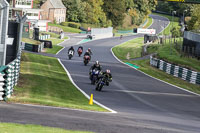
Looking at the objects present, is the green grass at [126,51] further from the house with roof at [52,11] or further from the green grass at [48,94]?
the house with roof at [52,11]

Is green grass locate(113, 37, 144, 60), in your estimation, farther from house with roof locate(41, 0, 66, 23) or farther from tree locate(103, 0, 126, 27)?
tree locate(103, 0, 126, 27)

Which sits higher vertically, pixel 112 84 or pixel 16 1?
pixel 16 1

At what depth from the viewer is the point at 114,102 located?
23469mm

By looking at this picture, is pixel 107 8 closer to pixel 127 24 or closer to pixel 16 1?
pixel 127 24

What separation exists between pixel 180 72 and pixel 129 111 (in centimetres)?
2385

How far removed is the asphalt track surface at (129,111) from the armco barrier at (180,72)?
3.22 m

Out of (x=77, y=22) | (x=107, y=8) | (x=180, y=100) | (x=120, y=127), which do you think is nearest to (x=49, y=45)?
(x=180, y=100)

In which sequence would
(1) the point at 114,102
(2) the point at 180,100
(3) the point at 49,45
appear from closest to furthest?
(1) the point at 114,102 → (2) the point at 180,100 → (3) the point at 49,45

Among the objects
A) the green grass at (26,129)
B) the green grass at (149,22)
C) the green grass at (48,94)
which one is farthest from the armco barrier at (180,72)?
the green grass at (149,22)

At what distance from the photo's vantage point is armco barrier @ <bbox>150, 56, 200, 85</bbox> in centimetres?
3918

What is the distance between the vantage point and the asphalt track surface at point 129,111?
45.5ft

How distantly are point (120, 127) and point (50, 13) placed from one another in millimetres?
117893

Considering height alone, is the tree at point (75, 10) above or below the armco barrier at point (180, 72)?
above

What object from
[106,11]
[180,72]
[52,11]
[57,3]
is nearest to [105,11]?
[106,11]
